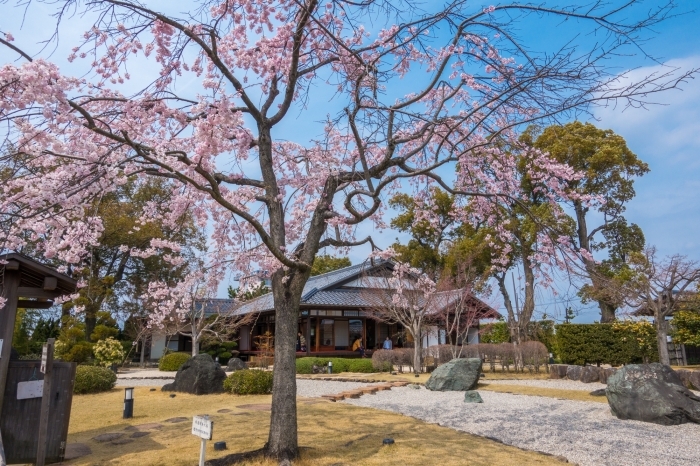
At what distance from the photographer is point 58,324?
25.5 meters

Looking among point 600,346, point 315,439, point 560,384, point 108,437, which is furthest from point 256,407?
point 600,346

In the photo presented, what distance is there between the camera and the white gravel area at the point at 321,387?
494 inches

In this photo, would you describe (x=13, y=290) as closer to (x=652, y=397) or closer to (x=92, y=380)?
(x=92, y=380)

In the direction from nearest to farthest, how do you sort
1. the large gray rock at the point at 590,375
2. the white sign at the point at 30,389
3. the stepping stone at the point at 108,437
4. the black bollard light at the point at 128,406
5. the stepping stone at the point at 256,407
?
the white sign at the point at 30,389
the stepping stone at the point at 108,437
the black bollard light at the point at 128,406
the stepping stone at the point at 256,407
the large gray rock at the point at 590,375

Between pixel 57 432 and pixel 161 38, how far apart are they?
5.10 metres

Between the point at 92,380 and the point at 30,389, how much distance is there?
7.44 meters

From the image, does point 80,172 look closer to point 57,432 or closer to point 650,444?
point 57,432

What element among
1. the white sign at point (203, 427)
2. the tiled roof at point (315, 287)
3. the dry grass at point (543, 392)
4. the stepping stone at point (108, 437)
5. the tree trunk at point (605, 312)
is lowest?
the stepping stone at point (108, 437)

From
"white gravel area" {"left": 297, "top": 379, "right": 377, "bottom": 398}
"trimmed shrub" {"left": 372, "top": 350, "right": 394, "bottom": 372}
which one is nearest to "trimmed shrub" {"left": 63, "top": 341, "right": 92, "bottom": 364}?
"white gravel area" {"left": 297, "top": 379, "right": 377, "bottom": 398}

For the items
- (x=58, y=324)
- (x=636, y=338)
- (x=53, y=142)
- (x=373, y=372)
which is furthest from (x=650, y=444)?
(x=58, y=324)

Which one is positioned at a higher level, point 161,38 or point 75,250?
point 161,38

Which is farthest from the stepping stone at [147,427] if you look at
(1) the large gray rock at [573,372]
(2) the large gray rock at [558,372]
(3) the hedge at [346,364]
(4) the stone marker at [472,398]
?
(2) the large gray rock at [558,372]

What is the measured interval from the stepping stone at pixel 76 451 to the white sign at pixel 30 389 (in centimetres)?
87

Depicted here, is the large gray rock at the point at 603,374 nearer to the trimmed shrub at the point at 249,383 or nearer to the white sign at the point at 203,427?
the trimmed shrub at the point at 249,383
